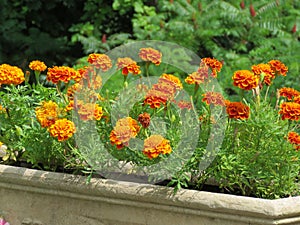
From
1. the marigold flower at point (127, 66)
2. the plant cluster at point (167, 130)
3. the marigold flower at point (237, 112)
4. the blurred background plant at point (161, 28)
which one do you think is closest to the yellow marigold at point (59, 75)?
the plant cluster at point (167, 130)

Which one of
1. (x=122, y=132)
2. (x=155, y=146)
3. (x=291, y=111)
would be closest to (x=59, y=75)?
(x=122, y=132)

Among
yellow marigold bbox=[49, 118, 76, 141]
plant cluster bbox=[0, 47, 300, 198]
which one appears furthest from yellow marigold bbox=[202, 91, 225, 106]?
yellow marigold bbox=[49, 118, 76, 141]

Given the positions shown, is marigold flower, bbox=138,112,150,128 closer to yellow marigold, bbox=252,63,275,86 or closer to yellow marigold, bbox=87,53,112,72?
yellow marigold, bbox=87,53,112,72

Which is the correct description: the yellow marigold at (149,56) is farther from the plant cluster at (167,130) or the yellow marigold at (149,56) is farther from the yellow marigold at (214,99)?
the yellow marigold at (214,99)

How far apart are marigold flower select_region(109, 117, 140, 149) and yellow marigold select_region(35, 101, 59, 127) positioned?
0.27 m

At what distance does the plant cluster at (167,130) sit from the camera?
2.71 meters

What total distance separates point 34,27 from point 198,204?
4111mm

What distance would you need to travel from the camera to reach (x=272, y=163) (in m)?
2.71

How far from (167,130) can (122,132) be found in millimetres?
215

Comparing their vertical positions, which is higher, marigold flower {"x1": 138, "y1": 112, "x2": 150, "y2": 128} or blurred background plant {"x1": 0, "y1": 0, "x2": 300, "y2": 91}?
marigold flower {"x1": 138, "y1": 112, "x2": 150, "y2": 128}

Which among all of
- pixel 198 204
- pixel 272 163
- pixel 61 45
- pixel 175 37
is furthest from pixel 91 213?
pixel 61 45

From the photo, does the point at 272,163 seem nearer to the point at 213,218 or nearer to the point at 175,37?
the point at 213,218

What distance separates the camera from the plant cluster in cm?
271

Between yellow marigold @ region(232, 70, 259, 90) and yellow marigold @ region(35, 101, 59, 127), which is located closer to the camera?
yellow marigold @ region(232, 70, 259, 90)
